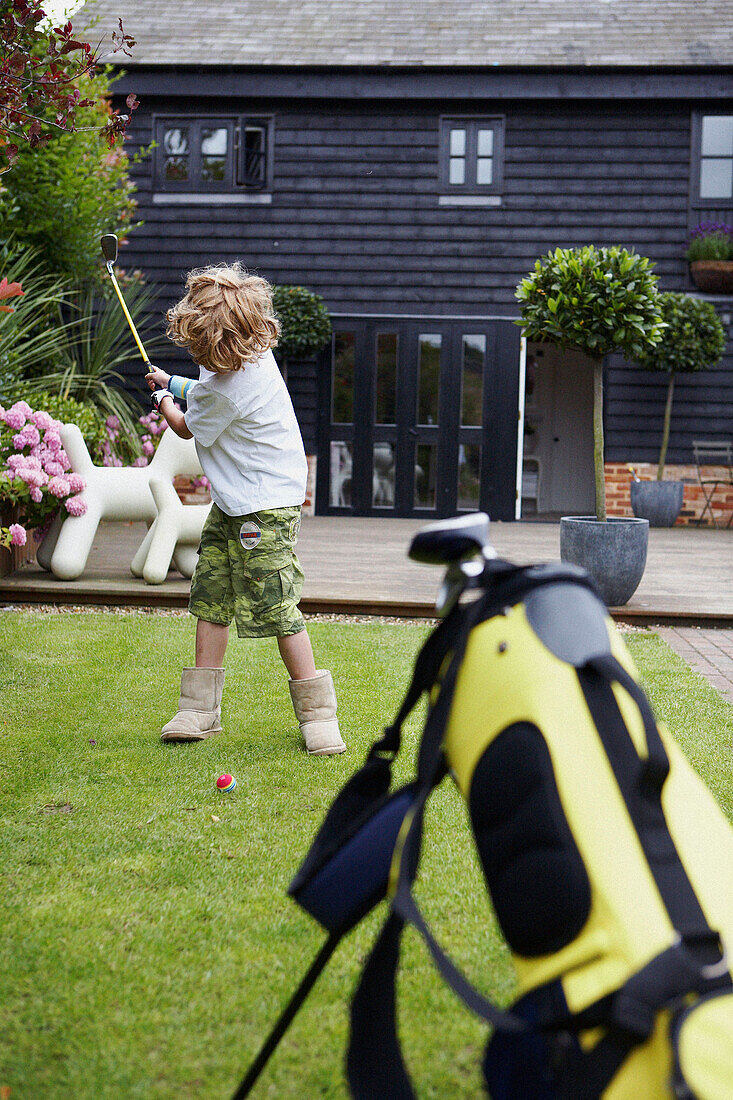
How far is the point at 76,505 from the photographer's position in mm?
5402

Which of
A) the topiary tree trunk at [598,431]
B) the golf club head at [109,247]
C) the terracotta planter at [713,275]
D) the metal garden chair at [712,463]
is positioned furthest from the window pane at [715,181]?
the golf club head at [109,247]

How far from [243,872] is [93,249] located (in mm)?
7690

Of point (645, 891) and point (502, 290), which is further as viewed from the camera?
point (502, 290)

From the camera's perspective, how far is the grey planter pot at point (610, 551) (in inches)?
208

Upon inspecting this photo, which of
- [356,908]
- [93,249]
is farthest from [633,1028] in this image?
[93,249]

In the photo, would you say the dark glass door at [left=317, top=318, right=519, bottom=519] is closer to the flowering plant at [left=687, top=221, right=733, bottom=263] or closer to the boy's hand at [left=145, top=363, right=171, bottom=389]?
the flowering plant at [left=687, top=221, right=733, bottom=263]

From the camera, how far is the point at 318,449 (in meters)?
10.9

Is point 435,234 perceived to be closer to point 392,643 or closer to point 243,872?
point 392,643

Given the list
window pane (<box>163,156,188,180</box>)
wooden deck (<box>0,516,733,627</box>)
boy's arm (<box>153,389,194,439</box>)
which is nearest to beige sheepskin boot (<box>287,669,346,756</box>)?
boy's arm (<box>153,389,194,439</box>)

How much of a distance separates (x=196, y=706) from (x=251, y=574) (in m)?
0.48

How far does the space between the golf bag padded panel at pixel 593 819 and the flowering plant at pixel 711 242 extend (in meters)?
9.88

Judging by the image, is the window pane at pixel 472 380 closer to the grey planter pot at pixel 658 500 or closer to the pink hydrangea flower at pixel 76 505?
the grey planter pot at pixel 658 500

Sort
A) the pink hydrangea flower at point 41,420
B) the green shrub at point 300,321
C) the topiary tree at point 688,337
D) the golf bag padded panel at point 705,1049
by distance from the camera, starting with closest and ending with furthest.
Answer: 1. the golf bag padded panel at point 705,1049
2. the pink hydrangea flower at point 41,420
3. the topiary tree at point 688,337
4. the green shrub at point 300,321

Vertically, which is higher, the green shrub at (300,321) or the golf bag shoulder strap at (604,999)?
the green shrub at (300,321)
